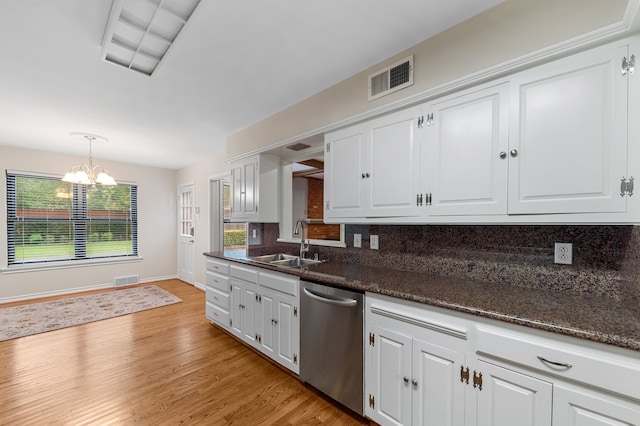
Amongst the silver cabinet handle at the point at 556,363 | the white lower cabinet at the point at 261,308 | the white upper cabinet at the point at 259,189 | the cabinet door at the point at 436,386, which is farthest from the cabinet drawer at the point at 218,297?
the silver cabinet handle at the point at 556,363

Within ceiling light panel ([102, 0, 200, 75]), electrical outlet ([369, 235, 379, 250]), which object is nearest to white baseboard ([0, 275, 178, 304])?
ceiling light panel ([102, 0, 200, 75])

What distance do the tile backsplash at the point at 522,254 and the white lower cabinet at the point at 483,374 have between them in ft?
1.65

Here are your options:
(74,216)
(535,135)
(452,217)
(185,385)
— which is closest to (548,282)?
(452,217)

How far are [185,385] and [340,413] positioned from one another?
4.26 feet

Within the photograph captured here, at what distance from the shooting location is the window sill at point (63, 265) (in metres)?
4.35

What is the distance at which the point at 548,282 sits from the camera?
1527 millimetres

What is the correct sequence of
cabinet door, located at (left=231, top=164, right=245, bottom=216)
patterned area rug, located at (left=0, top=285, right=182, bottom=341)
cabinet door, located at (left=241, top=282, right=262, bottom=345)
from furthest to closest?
cabinet door, located at (left=231, top=164, right=245, bottom=216)
patterned area rug, located at (left=0, top=285, right=182, bottom=341)
cabinet door, located at (left=241, top=282, right=262, bottom=345)

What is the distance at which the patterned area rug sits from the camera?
10.9ft

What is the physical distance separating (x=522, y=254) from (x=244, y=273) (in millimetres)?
2341

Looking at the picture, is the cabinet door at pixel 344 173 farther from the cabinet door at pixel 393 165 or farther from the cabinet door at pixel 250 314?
the cabinet door at pixel 250 314

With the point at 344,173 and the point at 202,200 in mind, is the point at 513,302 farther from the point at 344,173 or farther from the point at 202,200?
the point at 202,200

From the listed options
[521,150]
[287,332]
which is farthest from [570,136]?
[287,332]

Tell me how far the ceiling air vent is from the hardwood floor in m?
2.34

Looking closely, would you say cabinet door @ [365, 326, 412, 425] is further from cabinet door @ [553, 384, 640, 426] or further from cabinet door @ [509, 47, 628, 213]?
cabinet door @ [509, 47, 628, 213]
